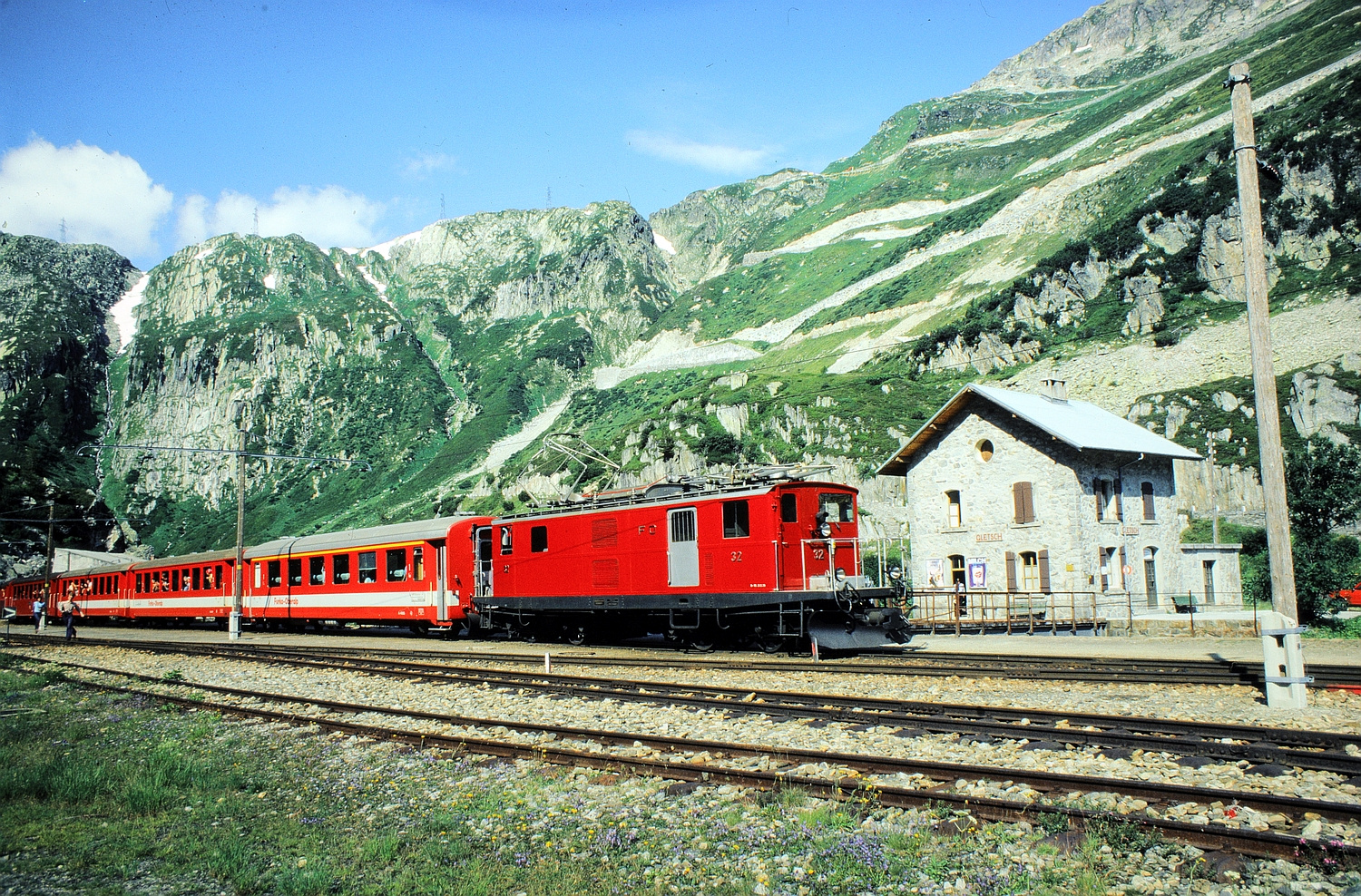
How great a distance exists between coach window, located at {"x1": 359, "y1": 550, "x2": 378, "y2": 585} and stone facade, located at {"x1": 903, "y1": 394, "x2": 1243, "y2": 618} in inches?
850

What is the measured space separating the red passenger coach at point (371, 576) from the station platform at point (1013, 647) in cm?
111

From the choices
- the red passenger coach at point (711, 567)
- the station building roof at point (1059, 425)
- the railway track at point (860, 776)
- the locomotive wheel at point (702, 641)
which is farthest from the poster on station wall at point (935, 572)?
the railway track at point (860, 776)

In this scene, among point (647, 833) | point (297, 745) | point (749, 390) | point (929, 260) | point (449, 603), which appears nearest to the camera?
point (647, 833)

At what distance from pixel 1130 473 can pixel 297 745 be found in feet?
107

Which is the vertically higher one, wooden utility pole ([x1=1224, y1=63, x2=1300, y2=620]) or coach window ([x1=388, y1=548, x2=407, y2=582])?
wooden utility pole ([x1=1224, y1=63, x2=1300, y2=620])

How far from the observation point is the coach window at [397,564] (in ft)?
92.1

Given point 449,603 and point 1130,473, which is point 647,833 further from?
point 1130,473

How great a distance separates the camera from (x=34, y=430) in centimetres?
16125

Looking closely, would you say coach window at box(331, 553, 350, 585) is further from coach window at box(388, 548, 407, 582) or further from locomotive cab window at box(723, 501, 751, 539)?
locomotive cab window at box(723, 501, 751, 539)

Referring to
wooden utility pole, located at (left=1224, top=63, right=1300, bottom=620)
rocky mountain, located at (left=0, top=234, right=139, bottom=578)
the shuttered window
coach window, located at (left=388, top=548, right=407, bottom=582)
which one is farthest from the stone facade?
rocky mountain, located at (left=0, top=234, right=139, bottom=578)

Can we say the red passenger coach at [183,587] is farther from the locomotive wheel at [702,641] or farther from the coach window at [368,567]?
the locomotive wheel at [702,641]

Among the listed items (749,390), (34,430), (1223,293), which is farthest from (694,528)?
(34,430)

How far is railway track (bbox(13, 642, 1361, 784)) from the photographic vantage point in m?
8.50

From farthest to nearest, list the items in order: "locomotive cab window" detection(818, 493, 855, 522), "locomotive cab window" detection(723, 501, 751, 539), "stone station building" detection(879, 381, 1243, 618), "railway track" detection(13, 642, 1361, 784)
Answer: "stone station building" detection(879, 381, 1243, 618) → "locomotive cab window" detection(818, 493, 855, 522) → "locomotive cab window" detection(723, 501, 751, 539) → "railway track" detection(13, 642, 1361, 784)
